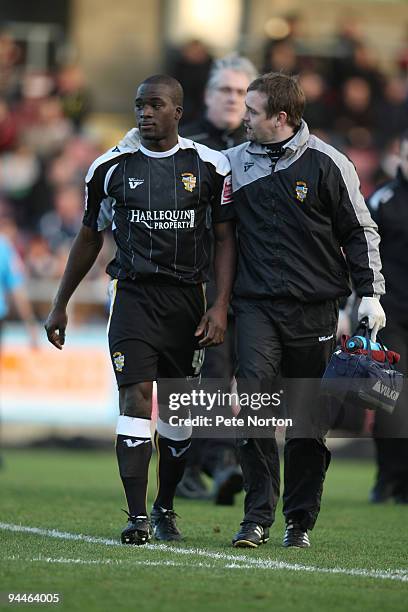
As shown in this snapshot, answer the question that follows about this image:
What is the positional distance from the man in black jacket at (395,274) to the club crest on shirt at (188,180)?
3.01m

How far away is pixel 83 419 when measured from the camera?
15352 millimetres

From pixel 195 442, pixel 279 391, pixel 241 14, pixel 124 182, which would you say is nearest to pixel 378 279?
pixel 279 391

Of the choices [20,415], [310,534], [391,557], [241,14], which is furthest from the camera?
[241,14]

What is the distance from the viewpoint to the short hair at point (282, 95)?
6.76 meters

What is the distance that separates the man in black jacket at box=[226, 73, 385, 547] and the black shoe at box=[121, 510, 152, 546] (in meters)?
0.44

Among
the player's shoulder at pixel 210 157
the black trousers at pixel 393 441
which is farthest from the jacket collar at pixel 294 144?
the black trousers at pixel 393 441

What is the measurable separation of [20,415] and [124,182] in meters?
8.93

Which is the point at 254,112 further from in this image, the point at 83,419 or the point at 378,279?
the point at 83,419

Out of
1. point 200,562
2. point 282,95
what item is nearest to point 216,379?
point 282,95

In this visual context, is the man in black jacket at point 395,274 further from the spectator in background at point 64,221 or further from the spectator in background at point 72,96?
the spectator in background at point 72,96

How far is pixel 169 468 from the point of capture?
7051 millimetres

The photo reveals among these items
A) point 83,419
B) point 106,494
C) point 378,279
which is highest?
point 378,279

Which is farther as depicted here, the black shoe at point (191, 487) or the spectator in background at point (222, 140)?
the black shoe at point (191, 487)

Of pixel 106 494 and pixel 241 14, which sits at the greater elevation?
pixel 241 14
